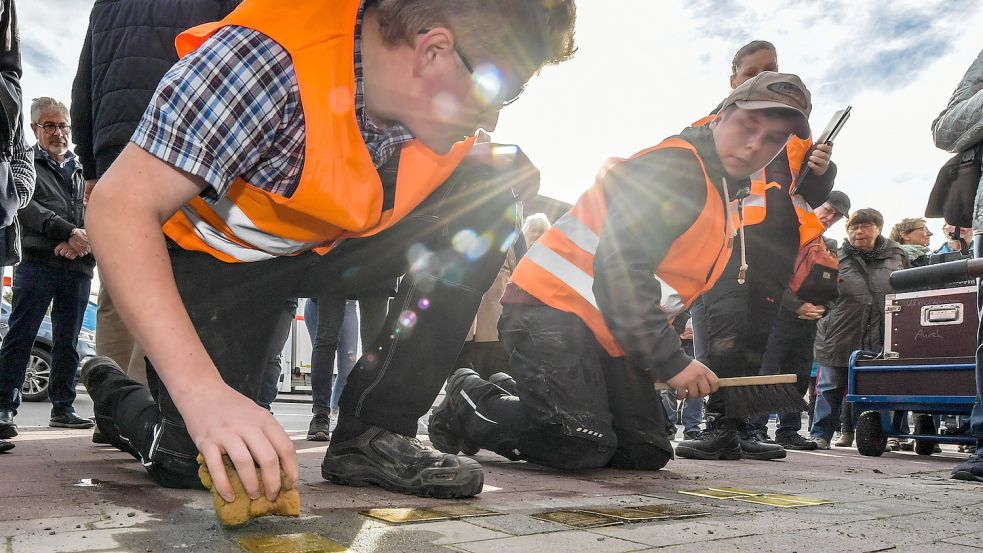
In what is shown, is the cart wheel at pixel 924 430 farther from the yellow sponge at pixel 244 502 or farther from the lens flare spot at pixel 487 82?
the yellow sponge at pixel 244 502

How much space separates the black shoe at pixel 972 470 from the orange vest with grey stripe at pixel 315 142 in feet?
7.21

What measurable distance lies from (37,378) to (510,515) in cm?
681

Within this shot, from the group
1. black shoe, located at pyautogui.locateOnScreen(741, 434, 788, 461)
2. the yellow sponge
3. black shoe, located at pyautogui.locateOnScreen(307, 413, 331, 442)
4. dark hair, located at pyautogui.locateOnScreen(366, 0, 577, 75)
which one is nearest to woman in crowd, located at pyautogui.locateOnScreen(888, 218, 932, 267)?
black shoe, located at pyautogui.locateOnScreen(741, 434, 788, 461)

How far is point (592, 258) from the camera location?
2.80 meters

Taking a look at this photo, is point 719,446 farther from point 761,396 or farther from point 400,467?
point 400,467

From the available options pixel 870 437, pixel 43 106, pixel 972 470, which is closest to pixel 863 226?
pixel 870 437

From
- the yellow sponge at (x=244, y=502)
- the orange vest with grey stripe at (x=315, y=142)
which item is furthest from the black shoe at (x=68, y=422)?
the yellow sponge at (x=244, y=502)

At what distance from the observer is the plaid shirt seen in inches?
47.5

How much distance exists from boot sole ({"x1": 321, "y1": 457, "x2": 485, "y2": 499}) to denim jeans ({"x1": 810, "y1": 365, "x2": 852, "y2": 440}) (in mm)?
3977

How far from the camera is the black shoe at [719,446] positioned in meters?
3.34

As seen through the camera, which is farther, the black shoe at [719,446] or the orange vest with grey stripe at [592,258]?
the black shoe at [719,446]

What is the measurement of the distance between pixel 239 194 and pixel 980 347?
8.48 feet

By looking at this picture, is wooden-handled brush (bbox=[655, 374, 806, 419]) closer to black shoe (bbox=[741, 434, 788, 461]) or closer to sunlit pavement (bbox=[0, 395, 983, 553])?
sunlit pavement (bbox=[0, 395, 983, 553])

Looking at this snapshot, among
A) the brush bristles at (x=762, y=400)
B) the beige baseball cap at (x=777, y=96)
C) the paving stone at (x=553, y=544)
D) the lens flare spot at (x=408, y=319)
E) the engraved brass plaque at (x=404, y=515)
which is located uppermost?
the beige baseball cap at (x=777, y=96)
